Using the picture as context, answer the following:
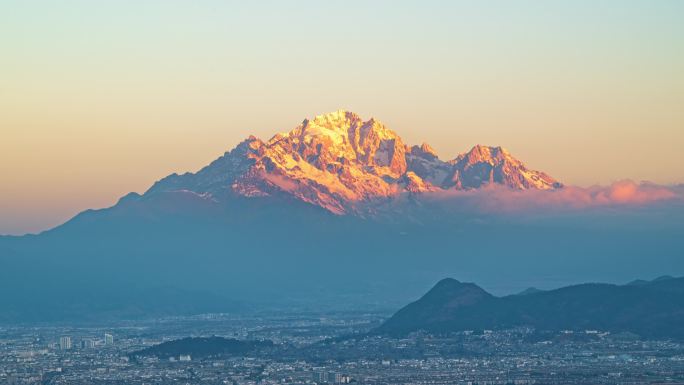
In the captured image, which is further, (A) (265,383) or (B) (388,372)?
(B) (388,372)

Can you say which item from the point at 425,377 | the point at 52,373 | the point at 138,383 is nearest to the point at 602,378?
the point at 425,377

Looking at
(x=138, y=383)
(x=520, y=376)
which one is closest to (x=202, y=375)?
(x=138, y=383)

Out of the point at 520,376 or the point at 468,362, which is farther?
the point at 468,362

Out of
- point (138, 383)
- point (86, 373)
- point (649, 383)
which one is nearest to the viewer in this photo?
point (649, 383)

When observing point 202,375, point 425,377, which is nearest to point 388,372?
point 425,377

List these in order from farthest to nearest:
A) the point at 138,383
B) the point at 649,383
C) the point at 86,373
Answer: the point at 86,373 → the point at 138,383 → the point at 649,383

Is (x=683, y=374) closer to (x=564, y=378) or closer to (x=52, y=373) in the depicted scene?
(x=564, y=378)

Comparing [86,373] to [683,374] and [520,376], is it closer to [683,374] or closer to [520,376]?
[520,376]

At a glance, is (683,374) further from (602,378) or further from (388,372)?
(388,372)
